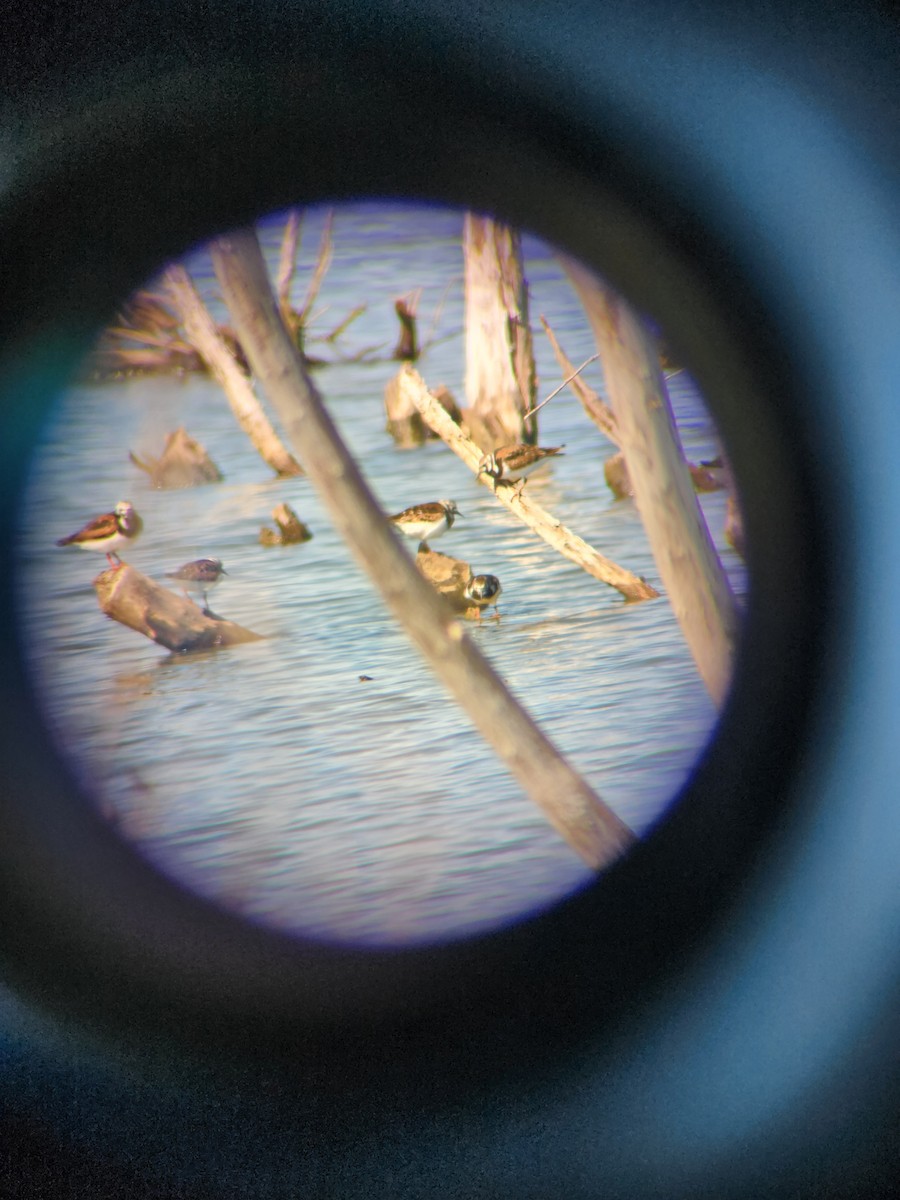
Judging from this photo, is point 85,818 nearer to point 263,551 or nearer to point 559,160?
point 263,551

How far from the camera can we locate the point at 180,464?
1172mm

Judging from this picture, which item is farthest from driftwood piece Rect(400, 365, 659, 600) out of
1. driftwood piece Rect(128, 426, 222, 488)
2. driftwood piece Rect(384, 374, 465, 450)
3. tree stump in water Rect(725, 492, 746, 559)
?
driftwood piece Rect(128, 426, 222, 488)

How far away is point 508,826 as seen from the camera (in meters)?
1.23

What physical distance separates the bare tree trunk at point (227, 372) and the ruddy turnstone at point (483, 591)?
9.4 inches

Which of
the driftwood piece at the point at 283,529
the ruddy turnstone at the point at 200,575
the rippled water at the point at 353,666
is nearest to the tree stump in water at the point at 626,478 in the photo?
the rippled water at the point at 353,666

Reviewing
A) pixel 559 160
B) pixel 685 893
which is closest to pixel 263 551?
pixel 559 160

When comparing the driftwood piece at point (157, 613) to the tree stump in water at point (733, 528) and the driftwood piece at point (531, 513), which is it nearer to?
the driftwood piece at point (531, 513)

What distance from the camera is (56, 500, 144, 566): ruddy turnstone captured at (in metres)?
1.15

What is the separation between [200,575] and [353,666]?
0.20 meters

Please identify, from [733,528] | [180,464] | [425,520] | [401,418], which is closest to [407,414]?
[401,418]

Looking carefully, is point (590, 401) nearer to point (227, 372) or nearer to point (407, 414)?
point (407, 414)

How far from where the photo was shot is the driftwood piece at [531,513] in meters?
1.21

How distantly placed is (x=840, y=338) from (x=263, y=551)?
26.2 inches

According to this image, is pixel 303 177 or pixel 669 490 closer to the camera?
pixel 303 177
